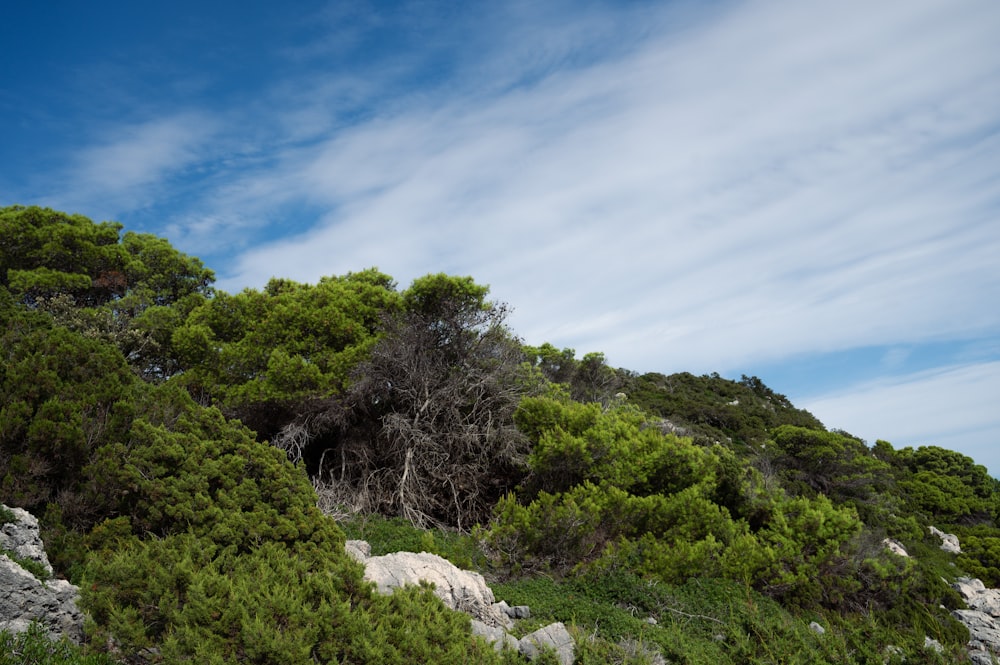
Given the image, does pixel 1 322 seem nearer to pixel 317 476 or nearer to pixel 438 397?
pixel 317 476

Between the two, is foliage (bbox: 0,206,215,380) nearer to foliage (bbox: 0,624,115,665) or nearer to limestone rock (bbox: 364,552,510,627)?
limestone rock (bbox: 364,552,510,627)

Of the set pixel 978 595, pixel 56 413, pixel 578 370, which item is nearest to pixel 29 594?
pixel 56 413

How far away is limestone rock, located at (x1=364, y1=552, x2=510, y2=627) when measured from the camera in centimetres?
729

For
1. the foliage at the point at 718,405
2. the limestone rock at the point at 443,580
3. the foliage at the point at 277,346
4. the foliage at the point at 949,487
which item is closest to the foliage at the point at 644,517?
the limestone rock at the point at 443,580

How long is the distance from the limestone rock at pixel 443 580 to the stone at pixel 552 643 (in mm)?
821

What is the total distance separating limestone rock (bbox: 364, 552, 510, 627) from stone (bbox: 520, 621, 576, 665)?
0.82 meters

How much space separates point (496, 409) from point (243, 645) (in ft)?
30.7

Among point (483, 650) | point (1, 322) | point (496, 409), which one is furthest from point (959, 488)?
point (1, 322)

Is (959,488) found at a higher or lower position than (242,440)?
lower

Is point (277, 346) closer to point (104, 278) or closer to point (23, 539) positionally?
point (23, 539)

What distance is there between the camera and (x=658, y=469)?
40.8 feet

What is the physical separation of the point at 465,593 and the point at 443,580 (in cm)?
31

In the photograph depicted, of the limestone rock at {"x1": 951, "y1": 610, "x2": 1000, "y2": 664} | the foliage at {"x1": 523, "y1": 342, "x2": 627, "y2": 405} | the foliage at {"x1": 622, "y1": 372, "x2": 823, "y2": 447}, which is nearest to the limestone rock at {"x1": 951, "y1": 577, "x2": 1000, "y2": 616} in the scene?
the limestone rock at {"x1": 951, "y1": 610, "x2": 1000, "y2": 664}

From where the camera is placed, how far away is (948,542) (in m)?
21.7
